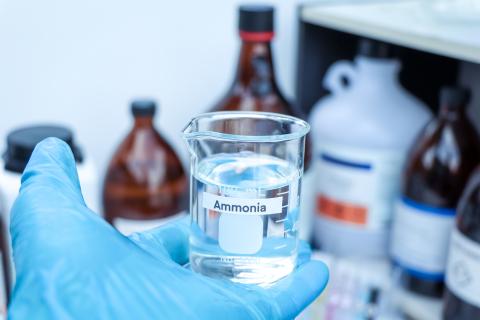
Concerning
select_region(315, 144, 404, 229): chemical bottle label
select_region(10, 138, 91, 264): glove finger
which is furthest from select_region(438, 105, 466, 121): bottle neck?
select_region(10, 138, 91, 264): glove finger

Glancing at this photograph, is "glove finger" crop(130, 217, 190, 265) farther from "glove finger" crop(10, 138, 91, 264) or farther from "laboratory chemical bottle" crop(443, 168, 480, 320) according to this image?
"laboratory chemical bottle" crop(443, 168, 480, 320)

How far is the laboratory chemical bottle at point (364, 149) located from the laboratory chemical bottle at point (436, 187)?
52mm

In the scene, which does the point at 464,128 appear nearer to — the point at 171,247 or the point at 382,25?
the point at 382,25

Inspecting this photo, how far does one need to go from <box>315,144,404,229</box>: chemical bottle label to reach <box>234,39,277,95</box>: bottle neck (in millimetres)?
162

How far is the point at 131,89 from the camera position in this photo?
101 cm

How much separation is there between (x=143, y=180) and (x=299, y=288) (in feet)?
1.40

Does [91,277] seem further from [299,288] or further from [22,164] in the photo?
[22,164]

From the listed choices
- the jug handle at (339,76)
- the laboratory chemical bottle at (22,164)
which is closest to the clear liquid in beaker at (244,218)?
the laboratory chemical bottle at (22,164)

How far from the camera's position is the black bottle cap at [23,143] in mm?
738

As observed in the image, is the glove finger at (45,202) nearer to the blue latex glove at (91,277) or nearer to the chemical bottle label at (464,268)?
the blue latex glove at (91,277)

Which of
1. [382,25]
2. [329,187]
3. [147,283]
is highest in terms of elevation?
[382,25]

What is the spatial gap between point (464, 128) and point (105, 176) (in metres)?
0.56

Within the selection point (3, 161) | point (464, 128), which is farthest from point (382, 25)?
point (3, 161)

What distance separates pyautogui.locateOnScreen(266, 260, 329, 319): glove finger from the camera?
509 millimetres
